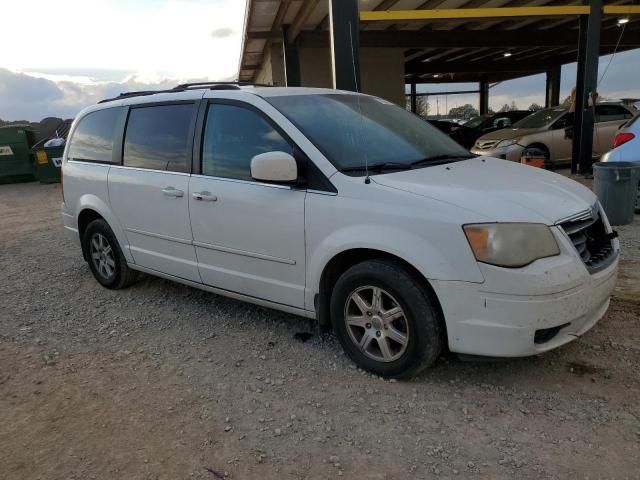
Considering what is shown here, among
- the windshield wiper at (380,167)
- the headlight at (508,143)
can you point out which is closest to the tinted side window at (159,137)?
the windshield wiper at (380,167)

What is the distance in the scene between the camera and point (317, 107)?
376cm

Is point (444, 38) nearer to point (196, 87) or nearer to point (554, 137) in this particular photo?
point (554, 137)

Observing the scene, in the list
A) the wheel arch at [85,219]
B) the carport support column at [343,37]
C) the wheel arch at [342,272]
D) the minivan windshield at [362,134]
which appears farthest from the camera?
the carport support column at [343,37]

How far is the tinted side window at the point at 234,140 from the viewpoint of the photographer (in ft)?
11.7

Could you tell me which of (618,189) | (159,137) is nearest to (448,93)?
(618,189)

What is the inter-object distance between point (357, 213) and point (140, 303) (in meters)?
2.63

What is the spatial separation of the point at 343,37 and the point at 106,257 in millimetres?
4242

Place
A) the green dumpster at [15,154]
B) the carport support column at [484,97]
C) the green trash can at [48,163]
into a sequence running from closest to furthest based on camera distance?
the green trash can at [48,163] → the green dumpster at [15,154] → the carport support column at [484,97]

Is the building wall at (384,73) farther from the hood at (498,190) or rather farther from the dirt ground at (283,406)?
the hood at (498,190)

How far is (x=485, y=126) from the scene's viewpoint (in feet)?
57.1

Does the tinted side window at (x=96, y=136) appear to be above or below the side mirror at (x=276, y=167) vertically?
above

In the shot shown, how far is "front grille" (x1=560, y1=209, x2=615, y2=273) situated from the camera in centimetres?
294

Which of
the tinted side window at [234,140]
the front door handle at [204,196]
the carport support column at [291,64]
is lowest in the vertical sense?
the front door handle at [204,196]

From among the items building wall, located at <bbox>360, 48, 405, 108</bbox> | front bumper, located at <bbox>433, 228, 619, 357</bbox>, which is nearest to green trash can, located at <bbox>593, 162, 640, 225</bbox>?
front bumper, located at <bbox>433, 228, 619, 357</bbox>
